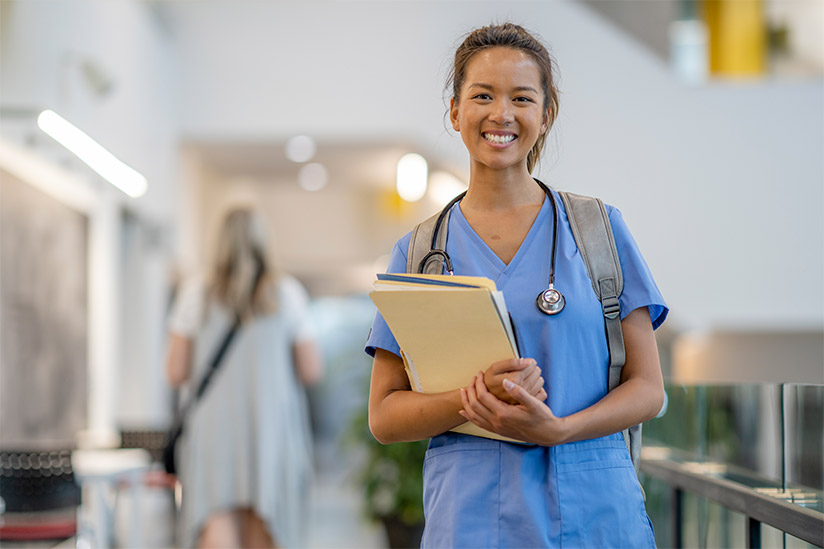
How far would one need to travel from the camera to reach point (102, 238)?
621 cm

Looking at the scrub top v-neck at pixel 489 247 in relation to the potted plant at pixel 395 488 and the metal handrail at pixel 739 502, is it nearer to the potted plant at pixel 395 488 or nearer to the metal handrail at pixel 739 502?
the metal handrail at pixel 739 502

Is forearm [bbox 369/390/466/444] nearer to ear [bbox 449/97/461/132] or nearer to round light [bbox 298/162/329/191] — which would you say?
ear [bbox 449/97/461/132]

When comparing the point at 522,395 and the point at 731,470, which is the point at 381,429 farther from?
the point at 731,470

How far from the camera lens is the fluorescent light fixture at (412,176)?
766cm

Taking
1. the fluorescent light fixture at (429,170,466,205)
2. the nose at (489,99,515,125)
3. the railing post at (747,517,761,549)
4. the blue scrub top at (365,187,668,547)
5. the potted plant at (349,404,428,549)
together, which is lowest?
the potted plant at (349,404,428,549)

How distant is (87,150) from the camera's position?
13.6 feet

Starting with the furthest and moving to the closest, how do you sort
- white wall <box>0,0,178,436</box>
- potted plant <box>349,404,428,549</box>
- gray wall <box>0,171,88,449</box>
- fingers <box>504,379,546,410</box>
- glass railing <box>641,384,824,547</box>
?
potted plant <box>349,404,428,549</box>, gray wall <box>0,171,88,449</box>, white wall <box>0,0,178,436</box>, glass railing <box>641,384,824,547</box>, fingers <box>504,379,546,410</box>

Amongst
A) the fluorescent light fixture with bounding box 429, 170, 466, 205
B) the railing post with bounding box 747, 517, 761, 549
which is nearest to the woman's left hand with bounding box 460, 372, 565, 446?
the railing post with bounding box 747, 517, 761, 549

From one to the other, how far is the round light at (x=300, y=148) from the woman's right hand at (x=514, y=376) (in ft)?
20.1

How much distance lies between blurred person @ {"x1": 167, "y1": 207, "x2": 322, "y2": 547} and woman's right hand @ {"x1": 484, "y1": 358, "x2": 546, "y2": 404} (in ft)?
8.14

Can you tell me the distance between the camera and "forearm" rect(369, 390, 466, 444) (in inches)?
50.4

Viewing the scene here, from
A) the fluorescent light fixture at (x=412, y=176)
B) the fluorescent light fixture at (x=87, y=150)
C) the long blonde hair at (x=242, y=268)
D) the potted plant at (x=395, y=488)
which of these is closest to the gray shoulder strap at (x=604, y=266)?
the long blonde hair at (x=242, y=268)

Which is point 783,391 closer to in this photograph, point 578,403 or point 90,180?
point 578,403

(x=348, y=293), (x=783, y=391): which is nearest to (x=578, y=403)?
(x=783, y=391)
